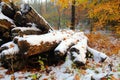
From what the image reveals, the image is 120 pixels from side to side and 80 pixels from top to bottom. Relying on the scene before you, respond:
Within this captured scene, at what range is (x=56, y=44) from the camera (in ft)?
30.3

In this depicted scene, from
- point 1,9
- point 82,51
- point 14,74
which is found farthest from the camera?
point 1,9

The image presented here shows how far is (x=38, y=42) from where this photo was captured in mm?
8453

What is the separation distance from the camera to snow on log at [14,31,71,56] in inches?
318

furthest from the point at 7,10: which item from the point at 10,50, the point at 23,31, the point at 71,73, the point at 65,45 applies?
the point at 71,73

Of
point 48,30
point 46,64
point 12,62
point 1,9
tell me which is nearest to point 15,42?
point 12,62

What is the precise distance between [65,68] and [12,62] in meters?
2.13

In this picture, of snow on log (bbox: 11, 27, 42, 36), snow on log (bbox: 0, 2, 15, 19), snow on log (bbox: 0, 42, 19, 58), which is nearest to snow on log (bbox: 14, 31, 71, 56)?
snow on log (bbox: 0, 42, 19, 58)

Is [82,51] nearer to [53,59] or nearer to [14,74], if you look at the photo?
[53,59]

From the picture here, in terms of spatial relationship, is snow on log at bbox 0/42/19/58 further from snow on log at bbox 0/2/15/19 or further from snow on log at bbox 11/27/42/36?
snow on log at bbox 0/2/15/19

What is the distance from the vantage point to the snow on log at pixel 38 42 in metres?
8.09

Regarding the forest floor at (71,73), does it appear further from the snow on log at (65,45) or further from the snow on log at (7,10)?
the snow on log at (7,10)

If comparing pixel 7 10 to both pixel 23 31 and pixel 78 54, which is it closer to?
pixel 23 31

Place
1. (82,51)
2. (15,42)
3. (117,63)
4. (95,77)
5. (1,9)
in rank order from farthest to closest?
(1,9) → (117,63) → (82,51) → (15,42) → (95,77)

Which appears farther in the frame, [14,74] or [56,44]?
[56,44]
